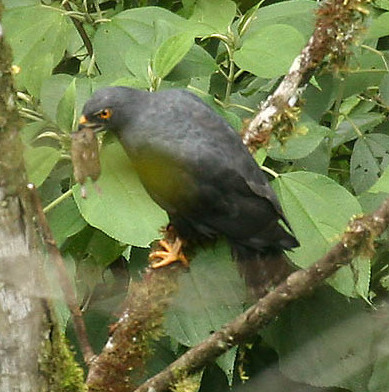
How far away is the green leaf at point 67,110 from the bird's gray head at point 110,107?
3 cm

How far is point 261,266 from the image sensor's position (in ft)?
7.99

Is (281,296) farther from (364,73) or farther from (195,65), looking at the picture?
(364,73)

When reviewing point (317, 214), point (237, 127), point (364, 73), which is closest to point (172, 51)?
point (237, 127)

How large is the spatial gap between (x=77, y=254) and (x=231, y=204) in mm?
392

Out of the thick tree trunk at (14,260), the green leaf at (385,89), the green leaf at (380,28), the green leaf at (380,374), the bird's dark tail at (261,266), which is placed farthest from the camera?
the green leaf at (385,89)

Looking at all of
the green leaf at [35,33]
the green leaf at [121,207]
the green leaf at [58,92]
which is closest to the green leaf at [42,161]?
the green leaf at [121,207]

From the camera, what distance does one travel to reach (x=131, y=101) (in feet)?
7.74

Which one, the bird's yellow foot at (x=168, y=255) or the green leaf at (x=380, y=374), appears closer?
the bird's yellow foot at (x=168, y=255)

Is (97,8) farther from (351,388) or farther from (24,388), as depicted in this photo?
(24,388)

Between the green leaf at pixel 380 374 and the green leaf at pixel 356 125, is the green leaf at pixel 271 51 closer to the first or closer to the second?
the green leaf at pixel 356 125

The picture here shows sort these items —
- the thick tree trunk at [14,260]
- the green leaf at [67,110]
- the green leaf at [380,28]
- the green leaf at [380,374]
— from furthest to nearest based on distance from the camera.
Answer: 1. the green leaf at [380,28]
2. the green leaf at [380,374]
3. the green leaf at [67,110]
4. the thick tree trunk at [14,260]

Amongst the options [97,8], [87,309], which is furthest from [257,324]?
[97,8]

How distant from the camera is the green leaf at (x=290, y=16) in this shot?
262cm

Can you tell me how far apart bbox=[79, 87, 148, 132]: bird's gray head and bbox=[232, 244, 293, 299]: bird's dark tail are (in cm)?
43
